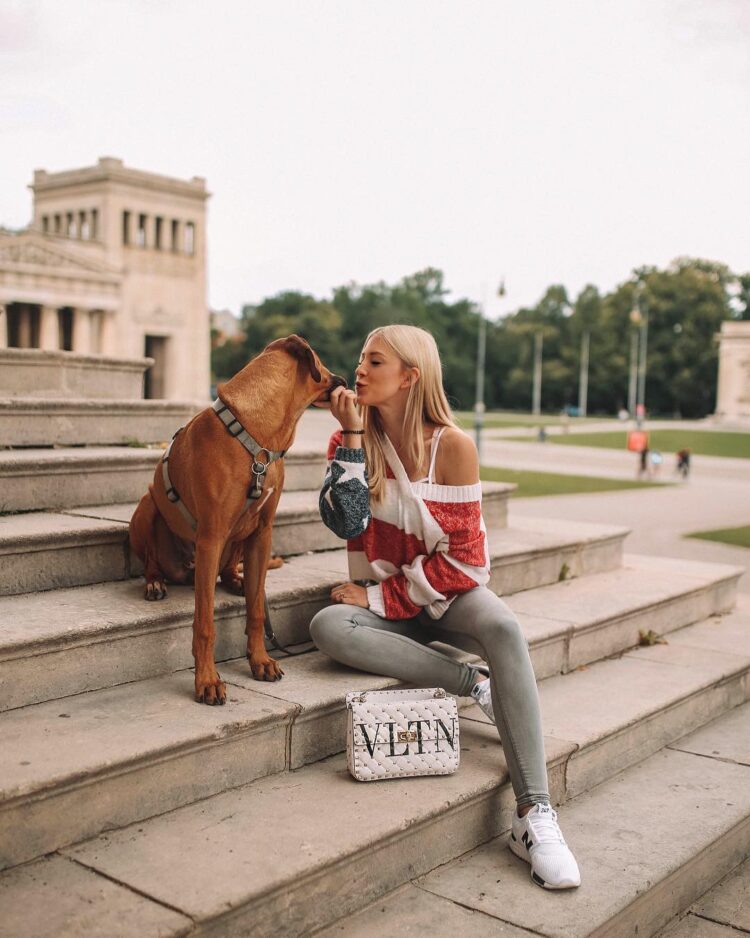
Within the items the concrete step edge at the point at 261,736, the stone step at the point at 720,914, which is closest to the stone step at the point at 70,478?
the concrete step edge at the point at 261,736

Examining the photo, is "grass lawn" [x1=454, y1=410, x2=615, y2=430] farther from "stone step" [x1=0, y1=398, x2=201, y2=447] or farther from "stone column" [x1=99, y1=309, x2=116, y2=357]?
"stone step" [x1=0, y1=398, x2=201, y2=447]

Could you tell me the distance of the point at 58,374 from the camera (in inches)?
271

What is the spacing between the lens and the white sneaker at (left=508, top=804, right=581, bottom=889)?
3.14 meters

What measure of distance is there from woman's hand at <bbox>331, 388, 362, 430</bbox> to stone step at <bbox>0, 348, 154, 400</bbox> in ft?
11.1

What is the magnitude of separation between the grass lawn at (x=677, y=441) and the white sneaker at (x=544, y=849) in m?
33.0

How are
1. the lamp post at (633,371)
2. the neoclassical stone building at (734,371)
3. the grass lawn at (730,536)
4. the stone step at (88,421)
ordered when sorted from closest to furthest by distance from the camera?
the stone step at (88,421), the grass lawn at (730,536), the neoclassical stone building at (734,371), the lamp post at (633,371)

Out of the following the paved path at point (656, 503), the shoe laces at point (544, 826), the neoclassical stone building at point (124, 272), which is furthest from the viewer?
the neoclassical stone building at point (124, 272)

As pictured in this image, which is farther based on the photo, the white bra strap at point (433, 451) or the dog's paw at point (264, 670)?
the white bra strap at point (433, 451)

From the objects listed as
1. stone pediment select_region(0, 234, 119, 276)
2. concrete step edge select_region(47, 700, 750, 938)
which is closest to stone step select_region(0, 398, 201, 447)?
concrete step edge select_region(47, 700, 750, 938)

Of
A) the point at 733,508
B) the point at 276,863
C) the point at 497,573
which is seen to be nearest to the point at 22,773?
the point at 276,863

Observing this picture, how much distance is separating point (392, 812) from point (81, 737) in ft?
3.30

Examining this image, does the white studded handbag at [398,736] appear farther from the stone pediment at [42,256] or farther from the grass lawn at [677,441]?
the stone pediment at [42,256]

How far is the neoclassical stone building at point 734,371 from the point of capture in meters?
69.5

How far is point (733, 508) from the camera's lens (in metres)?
17.1
